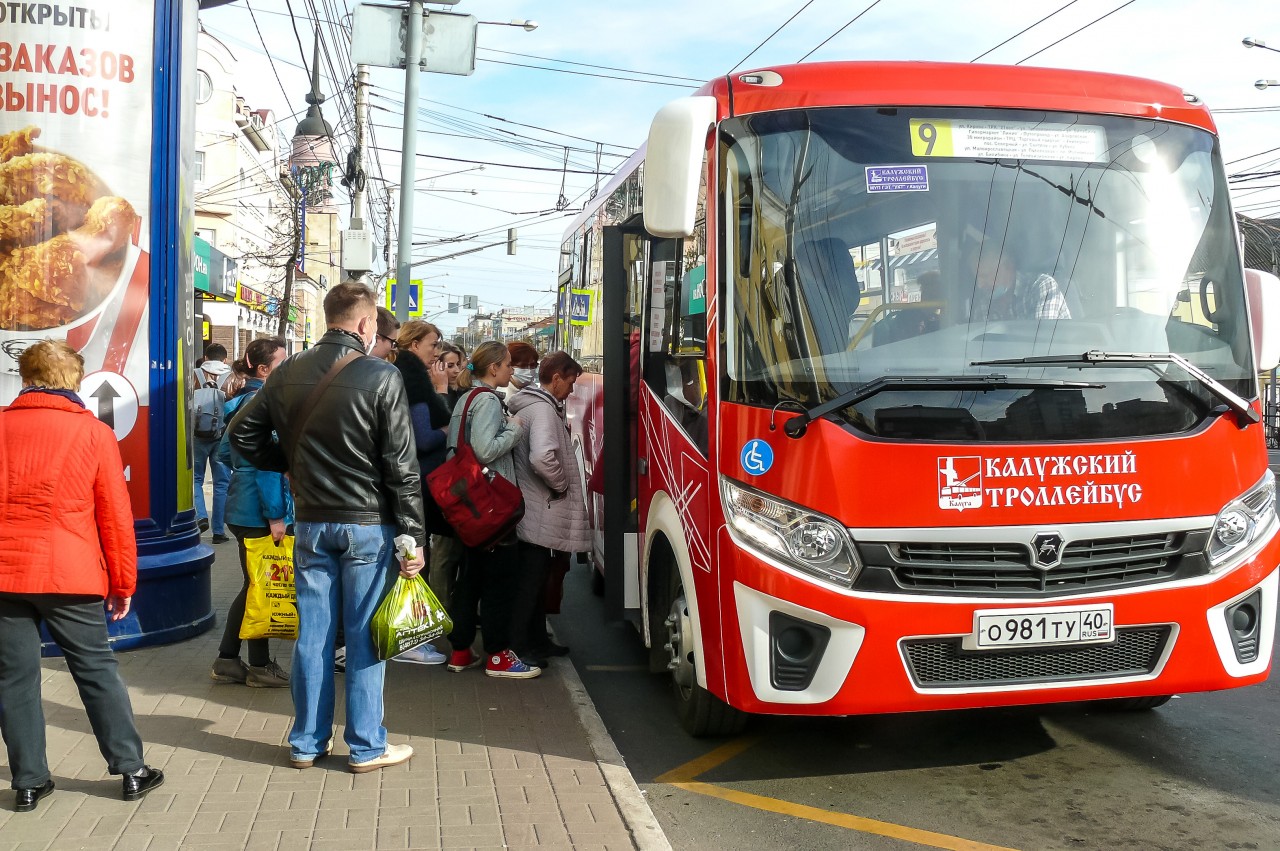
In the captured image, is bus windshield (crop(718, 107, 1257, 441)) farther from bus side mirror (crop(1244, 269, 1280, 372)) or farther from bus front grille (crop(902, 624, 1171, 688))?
bus front grille (crop(902, 624, 1171, 688))

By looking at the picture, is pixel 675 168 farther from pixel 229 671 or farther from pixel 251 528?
pixel 229 671

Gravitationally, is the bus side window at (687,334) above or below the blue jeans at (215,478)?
above

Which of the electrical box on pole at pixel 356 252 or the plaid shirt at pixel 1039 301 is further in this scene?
the electrical box on pole at pixel 356 252

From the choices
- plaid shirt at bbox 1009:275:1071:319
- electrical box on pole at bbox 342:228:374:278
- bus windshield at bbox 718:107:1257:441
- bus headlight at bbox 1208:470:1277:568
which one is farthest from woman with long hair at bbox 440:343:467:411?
electrical box on pole at bbox 342:228:374:278

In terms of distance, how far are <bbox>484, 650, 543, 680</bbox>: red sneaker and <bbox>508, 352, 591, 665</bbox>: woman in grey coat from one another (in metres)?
Answer: 0.07

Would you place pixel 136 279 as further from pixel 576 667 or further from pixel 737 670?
pixel 737 670

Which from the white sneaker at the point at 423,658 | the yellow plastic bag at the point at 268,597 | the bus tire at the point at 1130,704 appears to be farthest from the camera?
the white sneaker at the point at 423,658

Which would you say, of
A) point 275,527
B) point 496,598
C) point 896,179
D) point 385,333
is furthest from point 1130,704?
point 275,527

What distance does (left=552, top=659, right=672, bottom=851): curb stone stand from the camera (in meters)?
4.21

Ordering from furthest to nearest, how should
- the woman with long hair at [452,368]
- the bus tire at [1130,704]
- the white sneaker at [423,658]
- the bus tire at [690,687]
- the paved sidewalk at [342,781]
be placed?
the woman with long hair at [452,368]
the white sneaker at [423,658]
the bus tire at [1130,704]
the bus tire at [690,687]
the paved sidewalk at [342,781]

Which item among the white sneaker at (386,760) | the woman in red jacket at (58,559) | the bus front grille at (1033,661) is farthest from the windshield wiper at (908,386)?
the woman in red jacket at (58,559)

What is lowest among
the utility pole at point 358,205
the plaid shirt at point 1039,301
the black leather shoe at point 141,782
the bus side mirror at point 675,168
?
the black leather shoe at point 141,782

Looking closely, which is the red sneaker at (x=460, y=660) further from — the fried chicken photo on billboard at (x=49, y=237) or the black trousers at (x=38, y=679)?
the fried chicken photo on billboard at (x=49, y=237)

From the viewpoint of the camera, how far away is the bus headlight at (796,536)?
176 inches
